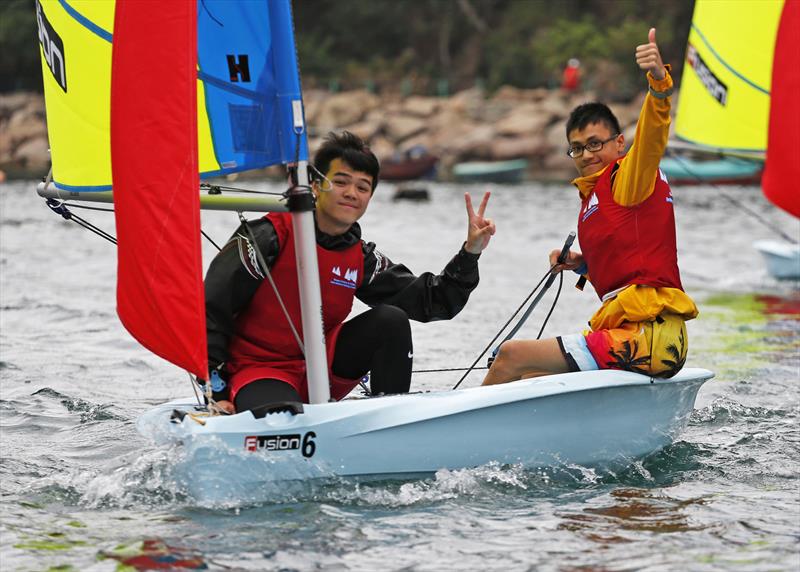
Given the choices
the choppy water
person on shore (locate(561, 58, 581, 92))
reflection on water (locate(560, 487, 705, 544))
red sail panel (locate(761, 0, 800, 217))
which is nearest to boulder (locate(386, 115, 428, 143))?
person on shore (locate(561, 58, 581, 92))

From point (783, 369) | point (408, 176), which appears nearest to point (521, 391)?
point (783, 369)

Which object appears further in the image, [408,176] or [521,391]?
[408,176]

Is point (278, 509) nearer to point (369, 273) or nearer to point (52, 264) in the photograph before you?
point (369, 273)

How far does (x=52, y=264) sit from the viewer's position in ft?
41.7

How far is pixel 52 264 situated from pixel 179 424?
928cm

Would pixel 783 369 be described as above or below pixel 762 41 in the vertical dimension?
below

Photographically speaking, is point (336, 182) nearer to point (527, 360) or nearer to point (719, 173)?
point (527, 360)

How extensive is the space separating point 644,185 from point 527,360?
745 millimetres

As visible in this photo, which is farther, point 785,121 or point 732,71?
point 732,71

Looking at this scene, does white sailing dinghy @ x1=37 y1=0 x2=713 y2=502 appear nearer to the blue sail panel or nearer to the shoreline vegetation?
the blue sail panel

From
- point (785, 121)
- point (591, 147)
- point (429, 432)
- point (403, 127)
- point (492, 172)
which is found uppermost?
point (403, 127)

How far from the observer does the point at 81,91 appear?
4691 mm

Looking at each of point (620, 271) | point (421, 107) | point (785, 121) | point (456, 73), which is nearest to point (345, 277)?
point (620, 271)

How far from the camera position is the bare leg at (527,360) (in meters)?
4.46
